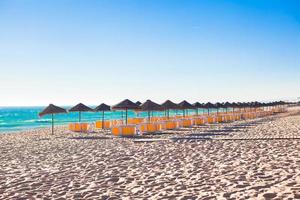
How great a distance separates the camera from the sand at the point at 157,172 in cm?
511

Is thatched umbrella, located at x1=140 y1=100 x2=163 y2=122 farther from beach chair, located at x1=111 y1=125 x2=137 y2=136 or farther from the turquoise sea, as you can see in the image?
the turquoise sea

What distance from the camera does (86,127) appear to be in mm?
17984

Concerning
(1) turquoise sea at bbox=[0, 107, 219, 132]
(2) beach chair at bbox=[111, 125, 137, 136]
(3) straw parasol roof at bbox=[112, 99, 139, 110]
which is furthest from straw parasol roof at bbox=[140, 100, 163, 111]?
(1) turquoise sea at bbox=[0, 107, 219, 132]

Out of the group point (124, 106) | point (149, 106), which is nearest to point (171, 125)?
point (149, 106)

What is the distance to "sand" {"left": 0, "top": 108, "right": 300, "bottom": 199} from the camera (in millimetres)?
5113

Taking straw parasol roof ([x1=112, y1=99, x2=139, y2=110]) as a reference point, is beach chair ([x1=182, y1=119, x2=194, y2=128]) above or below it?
below

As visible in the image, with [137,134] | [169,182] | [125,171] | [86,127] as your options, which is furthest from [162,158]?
[86,127]

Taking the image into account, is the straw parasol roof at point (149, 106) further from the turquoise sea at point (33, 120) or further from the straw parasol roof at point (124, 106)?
the turquoise sea at point (33, 120)

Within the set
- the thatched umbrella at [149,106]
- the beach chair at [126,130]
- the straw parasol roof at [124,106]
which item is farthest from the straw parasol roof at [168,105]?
the beach chair at [126,130]

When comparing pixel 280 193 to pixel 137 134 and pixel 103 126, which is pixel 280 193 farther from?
pixel 103 126

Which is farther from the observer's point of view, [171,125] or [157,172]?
[171,125]

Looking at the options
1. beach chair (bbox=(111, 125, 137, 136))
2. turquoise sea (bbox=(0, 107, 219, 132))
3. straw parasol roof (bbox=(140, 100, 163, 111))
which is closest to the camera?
beach chair (bbox=(111, 125, 137, 136))

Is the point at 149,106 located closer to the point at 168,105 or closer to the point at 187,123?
the point at 168,105

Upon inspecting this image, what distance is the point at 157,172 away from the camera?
670 centimetres
